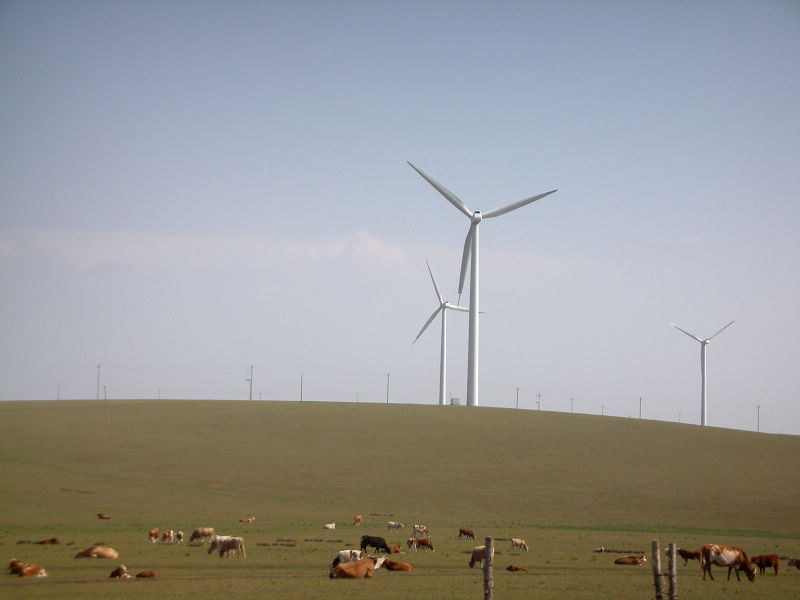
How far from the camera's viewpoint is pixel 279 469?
65.4m

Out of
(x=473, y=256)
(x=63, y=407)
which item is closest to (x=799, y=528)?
(x=473, y=256)

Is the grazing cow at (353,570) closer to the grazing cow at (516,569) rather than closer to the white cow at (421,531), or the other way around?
the grazing cow at (516,569)

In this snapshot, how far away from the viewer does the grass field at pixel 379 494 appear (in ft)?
88.5

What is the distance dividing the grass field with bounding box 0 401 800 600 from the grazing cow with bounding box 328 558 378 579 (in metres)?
0.47

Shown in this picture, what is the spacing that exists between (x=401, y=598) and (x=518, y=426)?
63.6 m

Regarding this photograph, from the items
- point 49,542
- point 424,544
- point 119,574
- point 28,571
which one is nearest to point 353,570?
point 119,574

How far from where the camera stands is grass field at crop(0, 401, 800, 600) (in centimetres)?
2698

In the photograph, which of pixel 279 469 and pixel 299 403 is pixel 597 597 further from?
pixel 299 403

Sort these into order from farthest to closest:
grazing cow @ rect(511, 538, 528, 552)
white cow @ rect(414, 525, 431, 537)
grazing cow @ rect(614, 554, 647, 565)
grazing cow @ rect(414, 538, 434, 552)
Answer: white cow @ rect(414, 525, 431, 537) → grazing cow @ rect(511, 538, 528, 552) → grazing cow @ rect(414, 538, 434, 552) → grazing cow @ rect(614, 554, 647, 565)

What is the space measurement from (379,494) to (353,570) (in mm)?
31386

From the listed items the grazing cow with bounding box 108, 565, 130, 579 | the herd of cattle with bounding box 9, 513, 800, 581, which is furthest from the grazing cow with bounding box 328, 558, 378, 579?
the grazing cow with bounding box 108, 565, 130, 579

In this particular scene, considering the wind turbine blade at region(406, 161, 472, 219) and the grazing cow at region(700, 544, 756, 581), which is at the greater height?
the wind turbine blade at region(406, 161, 472, 219)

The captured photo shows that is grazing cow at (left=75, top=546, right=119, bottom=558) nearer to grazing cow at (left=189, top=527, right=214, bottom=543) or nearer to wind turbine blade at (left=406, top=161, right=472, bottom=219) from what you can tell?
grazing cow at (left=189, top=527, right=214, bottom=543)

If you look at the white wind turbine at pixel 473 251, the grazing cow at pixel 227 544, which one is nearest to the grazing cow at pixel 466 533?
the grazing cow at pixel 227 544
